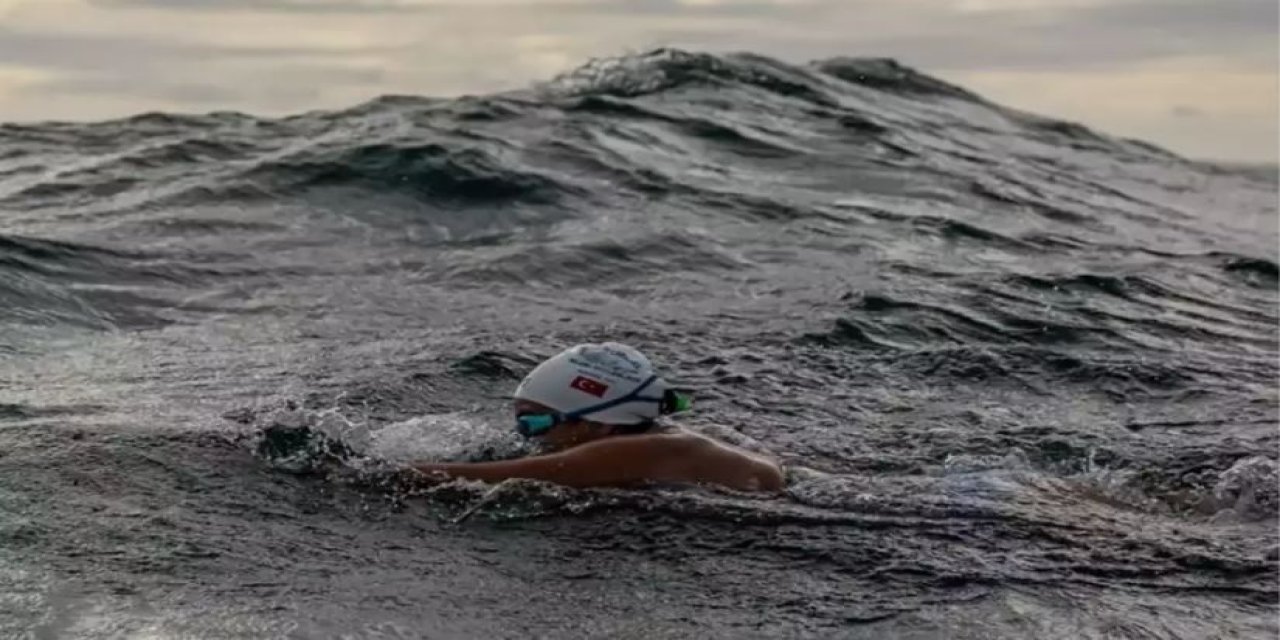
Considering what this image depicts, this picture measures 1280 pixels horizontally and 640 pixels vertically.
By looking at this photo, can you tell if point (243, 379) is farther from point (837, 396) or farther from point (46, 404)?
point (837, 396)

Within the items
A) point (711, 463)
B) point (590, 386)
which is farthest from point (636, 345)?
point (711, 463)

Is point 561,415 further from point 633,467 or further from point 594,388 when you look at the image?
point 633,467

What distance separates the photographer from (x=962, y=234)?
1653cm

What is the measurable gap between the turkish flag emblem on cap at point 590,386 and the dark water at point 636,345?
0.66m

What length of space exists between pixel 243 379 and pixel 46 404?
1.20 m

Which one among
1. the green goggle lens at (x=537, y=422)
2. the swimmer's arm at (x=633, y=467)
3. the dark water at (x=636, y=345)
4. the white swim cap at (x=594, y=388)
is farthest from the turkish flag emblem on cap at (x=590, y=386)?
the dark water at (x=636, y=345)

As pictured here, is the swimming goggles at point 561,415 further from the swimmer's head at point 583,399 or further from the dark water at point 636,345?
the dark water at point 636,345

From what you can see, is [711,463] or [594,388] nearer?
[711,463]

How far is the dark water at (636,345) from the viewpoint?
19.9 ft

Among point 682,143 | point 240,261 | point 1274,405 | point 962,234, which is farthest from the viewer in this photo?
point 682,143

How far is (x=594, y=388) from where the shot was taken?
772 cm

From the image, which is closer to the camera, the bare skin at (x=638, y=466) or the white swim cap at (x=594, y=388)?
the bare skin at (x=638, y=466)

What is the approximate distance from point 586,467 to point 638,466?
0.23 meters

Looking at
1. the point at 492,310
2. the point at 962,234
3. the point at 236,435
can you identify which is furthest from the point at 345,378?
the point at 962,234
